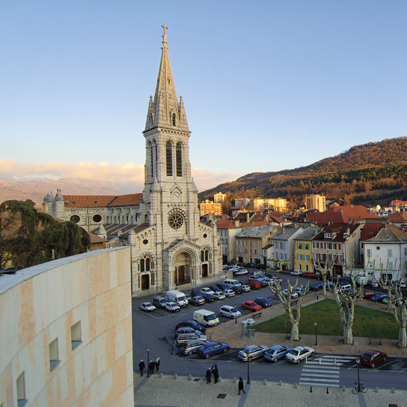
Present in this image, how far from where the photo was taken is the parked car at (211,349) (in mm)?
28250

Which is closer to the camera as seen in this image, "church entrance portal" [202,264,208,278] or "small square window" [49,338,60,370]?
"small square window" [49,338,60,370]

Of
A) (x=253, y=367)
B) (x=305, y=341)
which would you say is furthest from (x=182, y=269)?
(x=253, y=367)

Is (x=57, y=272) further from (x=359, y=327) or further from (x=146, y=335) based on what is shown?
(x=359, y=327)

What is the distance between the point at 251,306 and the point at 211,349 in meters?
13.8

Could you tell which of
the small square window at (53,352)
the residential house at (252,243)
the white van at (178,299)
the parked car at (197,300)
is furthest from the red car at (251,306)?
the small square window at (53,352)

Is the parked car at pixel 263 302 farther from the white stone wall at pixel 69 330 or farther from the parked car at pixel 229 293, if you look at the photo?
the white stone wall at pixel 69 330

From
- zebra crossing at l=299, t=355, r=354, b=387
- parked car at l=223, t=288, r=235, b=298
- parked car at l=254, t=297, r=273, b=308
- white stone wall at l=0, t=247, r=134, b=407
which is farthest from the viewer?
parked car at l=223, t=288, r=235, b=298

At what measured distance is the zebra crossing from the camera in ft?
77.1

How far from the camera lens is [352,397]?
2142 centimetres

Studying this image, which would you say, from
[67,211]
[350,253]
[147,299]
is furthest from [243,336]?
[67,211]

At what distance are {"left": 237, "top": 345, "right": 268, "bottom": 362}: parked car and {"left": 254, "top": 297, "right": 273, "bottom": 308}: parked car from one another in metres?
14.6

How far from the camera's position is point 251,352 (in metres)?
27.6

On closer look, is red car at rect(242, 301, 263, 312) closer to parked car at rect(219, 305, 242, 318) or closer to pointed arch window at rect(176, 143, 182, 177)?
parked car at rect(219, 305, 242, 318)

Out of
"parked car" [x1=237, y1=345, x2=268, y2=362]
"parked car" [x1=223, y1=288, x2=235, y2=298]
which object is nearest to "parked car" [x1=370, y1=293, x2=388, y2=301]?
"parked car" [x1=223, y1=288, x2=235, y2=298]
